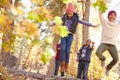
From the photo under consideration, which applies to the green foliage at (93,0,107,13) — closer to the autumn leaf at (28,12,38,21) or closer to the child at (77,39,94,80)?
the autumn leaf at (28,12,38,21)

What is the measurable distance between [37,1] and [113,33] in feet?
20.4

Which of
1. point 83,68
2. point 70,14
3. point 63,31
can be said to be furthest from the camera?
point 83,68

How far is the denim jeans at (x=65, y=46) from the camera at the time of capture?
8512 millimetres

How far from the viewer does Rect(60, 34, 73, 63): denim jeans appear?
27.9 feet

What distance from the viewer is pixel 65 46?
345 inches

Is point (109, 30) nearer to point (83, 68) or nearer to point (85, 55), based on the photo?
point (85, 55)

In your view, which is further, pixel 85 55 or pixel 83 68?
pixel 83 68

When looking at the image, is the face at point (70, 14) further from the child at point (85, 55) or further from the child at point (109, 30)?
the child at point (85, 55)

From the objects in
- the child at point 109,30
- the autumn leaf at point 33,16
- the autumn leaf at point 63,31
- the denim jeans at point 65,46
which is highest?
the child at point 109,30

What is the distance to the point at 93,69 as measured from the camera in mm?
28969

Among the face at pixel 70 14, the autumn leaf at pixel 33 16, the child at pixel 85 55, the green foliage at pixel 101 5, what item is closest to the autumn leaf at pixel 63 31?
the autumn leaf at pixel 33 16

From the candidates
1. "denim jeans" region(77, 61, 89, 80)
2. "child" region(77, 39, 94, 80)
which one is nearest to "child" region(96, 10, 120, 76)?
"child" region(77, 39, 94, 80)

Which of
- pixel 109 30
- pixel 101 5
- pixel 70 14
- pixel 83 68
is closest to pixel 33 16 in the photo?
pixel 101 5

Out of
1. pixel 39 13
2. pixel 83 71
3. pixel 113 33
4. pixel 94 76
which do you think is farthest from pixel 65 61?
pixel 94 76
